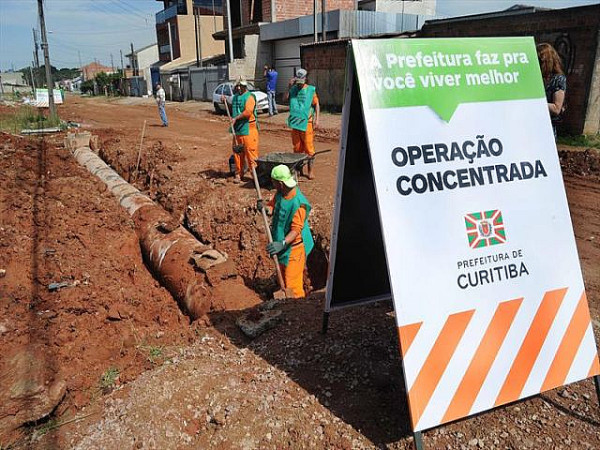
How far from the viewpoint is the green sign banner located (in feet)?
8.66

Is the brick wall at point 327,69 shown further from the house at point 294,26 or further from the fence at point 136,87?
the fence at point 136,87

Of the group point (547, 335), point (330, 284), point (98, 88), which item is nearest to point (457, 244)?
point (547, 335)

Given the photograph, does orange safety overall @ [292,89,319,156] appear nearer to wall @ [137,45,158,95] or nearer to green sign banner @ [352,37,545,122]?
green sign banner @ [352,37,545,122]

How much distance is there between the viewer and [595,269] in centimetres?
538

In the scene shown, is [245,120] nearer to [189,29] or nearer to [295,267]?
[295,267]

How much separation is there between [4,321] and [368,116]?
4.44 metres

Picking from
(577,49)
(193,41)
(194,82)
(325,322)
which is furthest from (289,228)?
(193,41)

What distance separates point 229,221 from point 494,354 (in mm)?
5606

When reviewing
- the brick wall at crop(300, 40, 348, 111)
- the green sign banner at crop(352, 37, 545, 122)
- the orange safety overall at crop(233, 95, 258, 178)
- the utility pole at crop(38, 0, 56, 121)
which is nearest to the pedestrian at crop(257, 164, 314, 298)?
the green sign banner at crop(352, 37, 545, 122)

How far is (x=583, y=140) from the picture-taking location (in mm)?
11812

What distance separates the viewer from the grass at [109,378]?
3.88m

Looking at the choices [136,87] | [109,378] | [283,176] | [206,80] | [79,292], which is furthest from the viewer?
[136,87]

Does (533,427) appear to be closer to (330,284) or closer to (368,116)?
(330,284)

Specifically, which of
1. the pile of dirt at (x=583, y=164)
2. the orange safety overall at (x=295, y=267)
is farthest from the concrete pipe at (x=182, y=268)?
the pile of dirt at (x=583, y=164)
